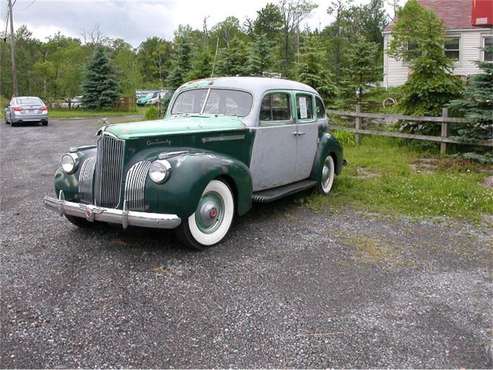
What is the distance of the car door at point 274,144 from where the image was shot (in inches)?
247

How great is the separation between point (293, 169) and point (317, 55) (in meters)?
9.44

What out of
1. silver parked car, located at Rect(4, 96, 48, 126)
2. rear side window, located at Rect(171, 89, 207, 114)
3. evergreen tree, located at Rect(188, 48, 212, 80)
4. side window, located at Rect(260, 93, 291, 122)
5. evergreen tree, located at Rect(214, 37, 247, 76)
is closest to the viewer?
side window, located at Rect(260, 93, 291, 122)

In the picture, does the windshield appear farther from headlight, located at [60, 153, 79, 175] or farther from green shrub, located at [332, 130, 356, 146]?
green shrub, located at [332, 130, 356, 146]

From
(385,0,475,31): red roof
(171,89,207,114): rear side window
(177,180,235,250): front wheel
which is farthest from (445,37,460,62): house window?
(177,180,235,250): front wheel

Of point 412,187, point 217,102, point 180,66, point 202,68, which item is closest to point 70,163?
point 217,102

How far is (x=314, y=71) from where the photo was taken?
51.7 ft

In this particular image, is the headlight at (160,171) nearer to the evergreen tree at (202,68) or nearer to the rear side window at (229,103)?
the rear side window at (229,103)

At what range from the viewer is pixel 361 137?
12.9 m

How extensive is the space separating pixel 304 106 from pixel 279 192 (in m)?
1.55

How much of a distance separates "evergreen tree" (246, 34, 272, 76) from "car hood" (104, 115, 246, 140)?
14.2 metres

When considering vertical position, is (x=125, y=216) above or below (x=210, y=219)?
above

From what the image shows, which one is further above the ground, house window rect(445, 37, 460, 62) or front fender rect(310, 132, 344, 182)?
house window rect(445, 37, 460, 62)

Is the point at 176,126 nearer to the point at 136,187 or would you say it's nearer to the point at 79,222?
the point at 136,187

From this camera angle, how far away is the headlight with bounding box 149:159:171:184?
15.6 ft
